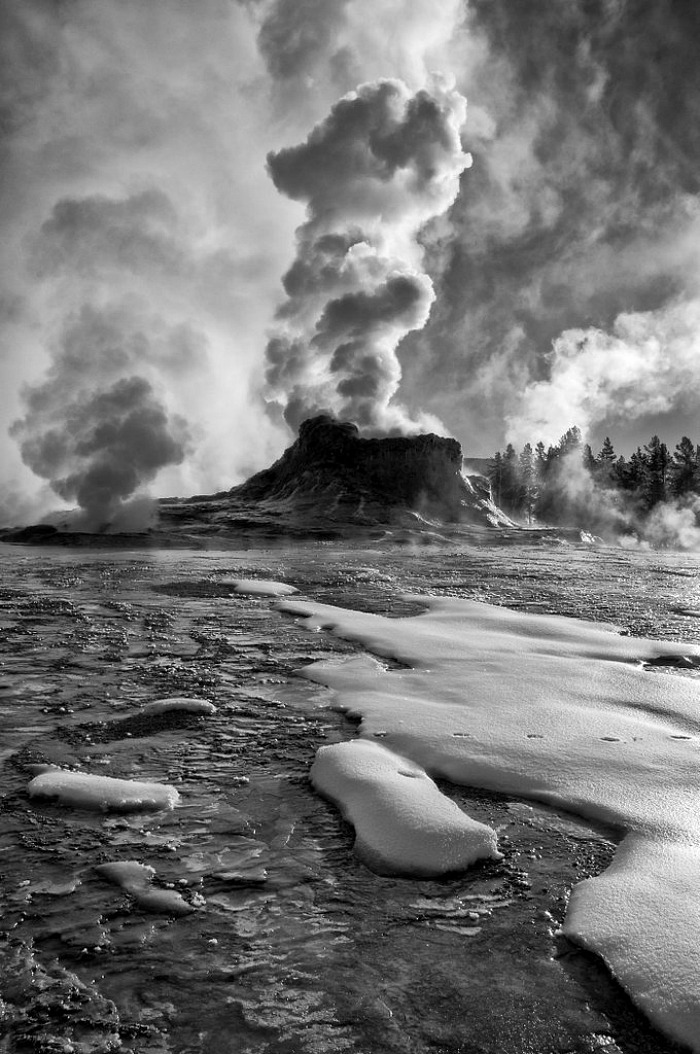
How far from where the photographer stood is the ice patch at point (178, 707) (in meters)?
5.27

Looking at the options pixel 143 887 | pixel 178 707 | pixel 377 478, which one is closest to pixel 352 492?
pixel 377 478

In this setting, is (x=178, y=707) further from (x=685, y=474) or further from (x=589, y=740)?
(x=685, y=474)

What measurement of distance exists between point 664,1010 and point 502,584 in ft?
47.2

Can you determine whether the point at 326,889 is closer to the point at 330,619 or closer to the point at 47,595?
the point at 330,619

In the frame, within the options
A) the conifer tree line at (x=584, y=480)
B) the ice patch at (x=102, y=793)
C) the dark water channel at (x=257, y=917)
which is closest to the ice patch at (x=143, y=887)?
the dark water channel at (x=257, y=917)

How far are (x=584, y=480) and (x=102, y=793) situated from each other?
86.3 m

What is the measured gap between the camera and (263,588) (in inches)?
556

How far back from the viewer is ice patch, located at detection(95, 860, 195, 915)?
8.86ft

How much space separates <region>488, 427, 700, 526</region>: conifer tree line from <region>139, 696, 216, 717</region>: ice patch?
7499cm

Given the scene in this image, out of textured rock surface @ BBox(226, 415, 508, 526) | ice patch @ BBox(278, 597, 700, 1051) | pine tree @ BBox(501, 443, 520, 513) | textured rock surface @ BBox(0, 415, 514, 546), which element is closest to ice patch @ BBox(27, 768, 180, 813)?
ice patch @ BBox(278, 597, 700, 1051)

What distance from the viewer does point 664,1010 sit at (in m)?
2.10

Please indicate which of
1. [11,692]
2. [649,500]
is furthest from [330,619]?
[649,500]

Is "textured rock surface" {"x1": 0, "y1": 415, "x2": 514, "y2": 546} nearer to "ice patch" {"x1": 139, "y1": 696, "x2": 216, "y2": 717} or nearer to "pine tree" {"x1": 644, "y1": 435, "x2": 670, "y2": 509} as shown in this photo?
"pine tree" {"x1": 644, "y1": 435, "x2": 670, "y2": 509}

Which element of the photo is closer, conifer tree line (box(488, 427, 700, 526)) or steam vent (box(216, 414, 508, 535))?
steam vent (box(216, 414, 508, 535))
